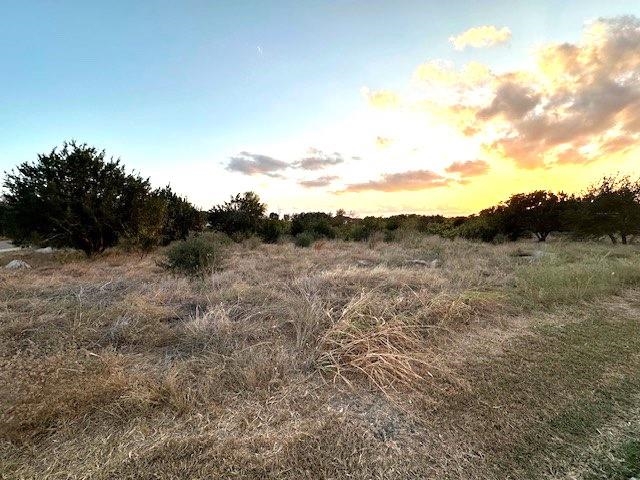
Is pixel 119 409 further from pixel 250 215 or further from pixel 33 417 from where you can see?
pixel 250 215

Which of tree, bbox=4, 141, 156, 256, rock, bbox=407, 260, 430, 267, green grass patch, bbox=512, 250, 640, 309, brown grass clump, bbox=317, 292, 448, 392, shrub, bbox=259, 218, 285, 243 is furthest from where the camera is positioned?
shrub, bbox=259, 218, 285, 243

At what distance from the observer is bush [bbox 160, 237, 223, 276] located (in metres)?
8.70

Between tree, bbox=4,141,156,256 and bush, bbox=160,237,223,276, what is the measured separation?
5.79m

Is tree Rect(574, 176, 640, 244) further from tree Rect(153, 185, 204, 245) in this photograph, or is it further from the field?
tree Rect(153, 185, 204, 245)

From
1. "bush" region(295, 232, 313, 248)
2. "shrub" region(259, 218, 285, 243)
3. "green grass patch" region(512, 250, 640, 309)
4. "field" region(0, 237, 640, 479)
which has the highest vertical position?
"shrub" region(259, 218, 285, 243)

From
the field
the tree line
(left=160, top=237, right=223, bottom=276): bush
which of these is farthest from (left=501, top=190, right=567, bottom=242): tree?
(left=160, top=237, right=223, bottom=276): bush

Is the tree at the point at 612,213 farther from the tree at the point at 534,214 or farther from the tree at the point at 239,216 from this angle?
the tree at the point at 239,216

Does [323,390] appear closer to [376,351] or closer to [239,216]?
[376,351]

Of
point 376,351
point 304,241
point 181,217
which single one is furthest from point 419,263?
point 181,217

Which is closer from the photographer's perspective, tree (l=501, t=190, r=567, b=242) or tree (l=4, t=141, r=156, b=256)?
tree (l=4, t=141, r=156, b=256)

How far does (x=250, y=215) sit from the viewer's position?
2316 centimetres

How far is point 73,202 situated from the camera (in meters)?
12.5

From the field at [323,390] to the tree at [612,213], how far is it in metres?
14.4

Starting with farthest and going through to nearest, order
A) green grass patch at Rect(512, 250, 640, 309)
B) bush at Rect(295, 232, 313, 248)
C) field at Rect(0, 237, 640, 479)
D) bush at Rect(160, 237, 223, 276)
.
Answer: bush at Rect(295, 232, 313, 248) < bush at Rect(160, 237, 223, 276) < green grass patch at Rect(512, 250, 640, 309) < field at Rect(0, 237, 640, 479)
